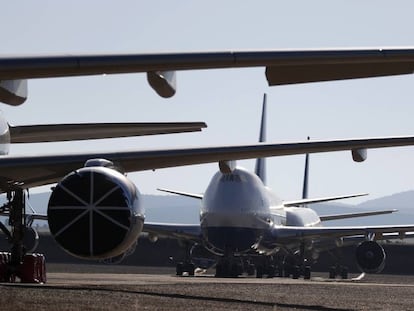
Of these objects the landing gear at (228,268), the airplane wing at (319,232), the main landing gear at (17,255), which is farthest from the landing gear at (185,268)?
the main landing gear at (17,255)

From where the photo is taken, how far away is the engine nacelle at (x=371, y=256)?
139 feet

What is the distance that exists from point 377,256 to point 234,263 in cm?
563

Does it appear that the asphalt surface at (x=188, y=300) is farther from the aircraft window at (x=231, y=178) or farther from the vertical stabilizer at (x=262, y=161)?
the vertical stabilizer at (x=262, y=161)

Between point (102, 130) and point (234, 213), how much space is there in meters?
24.8

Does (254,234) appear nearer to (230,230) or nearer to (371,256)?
(230,230)

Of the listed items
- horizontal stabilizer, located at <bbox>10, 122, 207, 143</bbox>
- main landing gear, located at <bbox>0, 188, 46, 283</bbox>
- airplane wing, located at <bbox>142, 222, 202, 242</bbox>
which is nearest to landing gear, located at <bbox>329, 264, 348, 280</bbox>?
airplane wing, located at <bbox>142, 222, 202, 242</bbox>

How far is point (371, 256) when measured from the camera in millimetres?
42594

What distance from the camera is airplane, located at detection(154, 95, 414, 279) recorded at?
4172cm

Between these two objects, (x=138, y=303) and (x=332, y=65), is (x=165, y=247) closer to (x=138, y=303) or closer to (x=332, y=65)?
(x=138, y=303)

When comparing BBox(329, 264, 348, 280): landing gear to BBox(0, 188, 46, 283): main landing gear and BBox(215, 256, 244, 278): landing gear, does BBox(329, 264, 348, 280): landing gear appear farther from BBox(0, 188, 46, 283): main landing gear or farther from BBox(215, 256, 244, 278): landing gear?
BBox(0, 188, 46, 283): main landing gear

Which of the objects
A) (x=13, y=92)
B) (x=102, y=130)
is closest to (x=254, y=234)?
(x=102, y=130)

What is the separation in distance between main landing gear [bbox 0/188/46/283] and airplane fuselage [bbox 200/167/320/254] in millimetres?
21414

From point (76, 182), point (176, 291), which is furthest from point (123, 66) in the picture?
point (176, 291)

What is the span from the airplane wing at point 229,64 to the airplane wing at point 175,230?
34825mm
